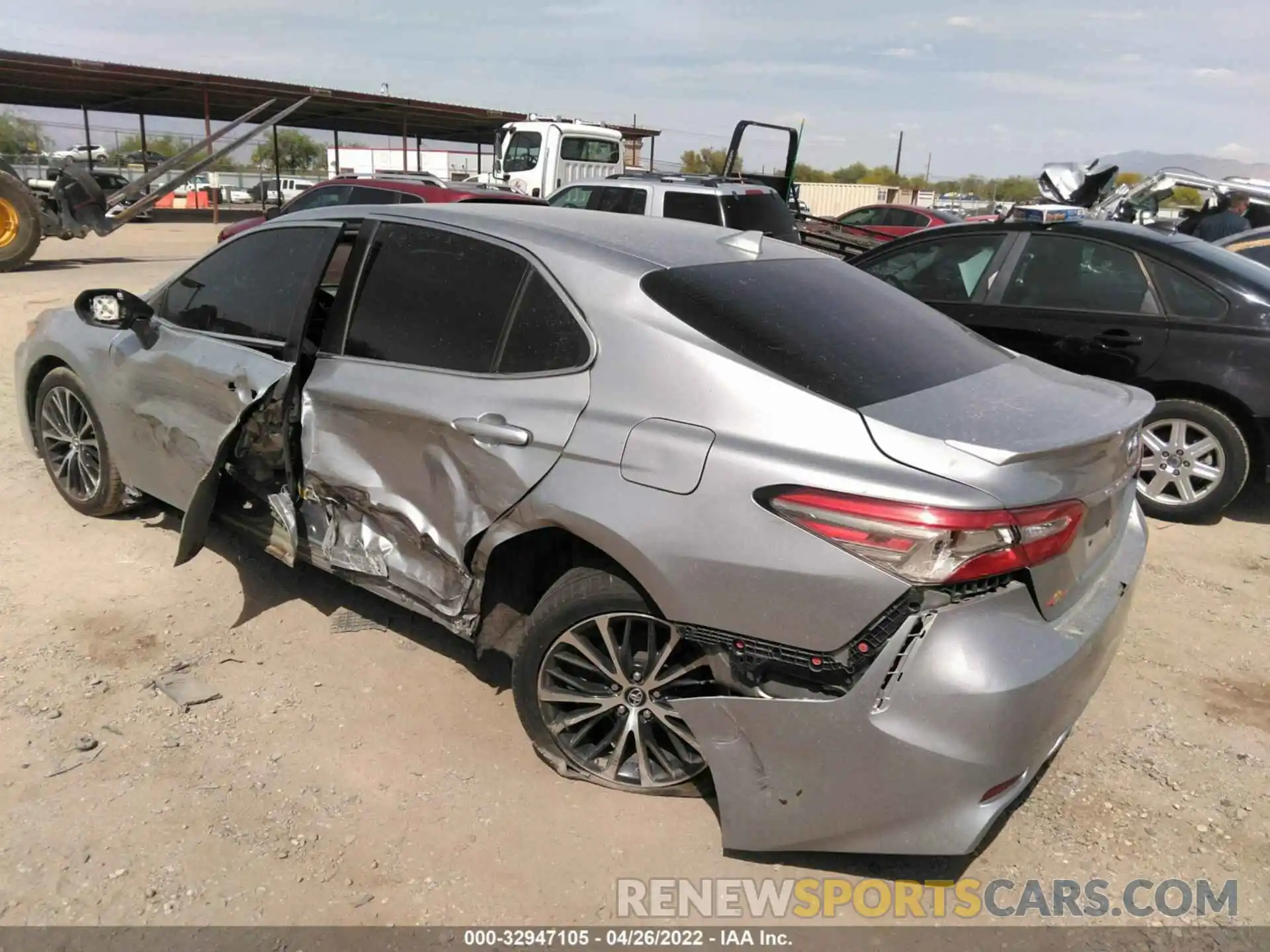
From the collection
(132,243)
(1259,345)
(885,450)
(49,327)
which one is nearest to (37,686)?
(49,327)

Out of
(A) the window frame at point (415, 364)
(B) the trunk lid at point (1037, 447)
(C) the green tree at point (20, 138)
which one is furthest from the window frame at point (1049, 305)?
(C) the green tree at point (20, 138)

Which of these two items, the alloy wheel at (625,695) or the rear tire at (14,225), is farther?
the rear tire at (14,225)

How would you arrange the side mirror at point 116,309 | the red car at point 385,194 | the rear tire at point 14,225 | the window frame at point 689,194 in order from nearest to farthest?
the side mirror at point 116,309 → the window frame at point 689,194 → the red car at point 385,194 → the rear tire at point 14,225

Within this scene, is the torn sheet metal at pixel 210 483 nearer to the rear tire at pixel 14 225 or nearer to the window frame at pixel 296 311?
the window frame at pixel 296 311

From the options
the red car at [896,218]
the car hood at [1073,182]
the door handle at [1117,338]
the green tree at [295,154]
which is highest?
the car hood at [1073,182]

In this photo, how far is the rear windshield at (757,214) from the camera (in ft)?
31.9

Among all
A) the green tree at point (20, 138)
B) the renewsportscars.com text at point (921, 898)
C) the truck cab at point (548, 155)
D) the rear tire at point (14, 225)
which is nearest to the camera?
the renewsportscars.com text at point (921, 898)

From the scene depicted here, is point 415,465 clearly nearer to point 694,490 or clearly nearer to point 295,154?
point 694,490

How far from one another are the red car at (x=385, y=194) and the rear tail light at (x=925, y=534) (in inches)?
300

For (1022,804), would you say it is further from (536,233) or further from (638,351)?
(536,233)

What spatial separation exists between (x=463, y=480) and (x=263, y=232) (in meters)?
1.72

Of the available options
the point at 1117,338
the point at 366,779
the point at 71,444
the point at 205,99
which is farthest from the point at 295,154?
the point at 366,779

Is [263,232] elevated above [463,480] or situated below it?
above

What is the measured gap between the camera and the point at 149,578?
4.20m
